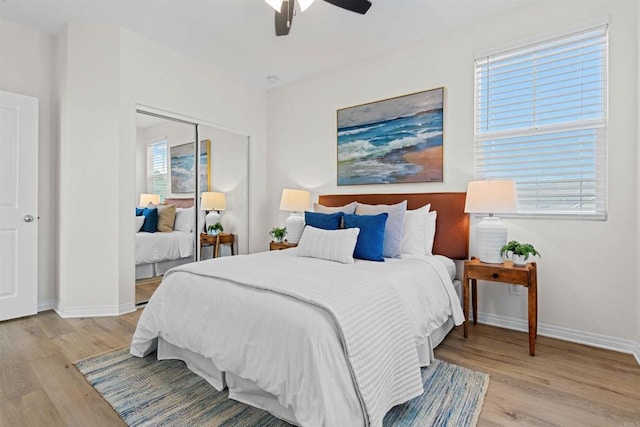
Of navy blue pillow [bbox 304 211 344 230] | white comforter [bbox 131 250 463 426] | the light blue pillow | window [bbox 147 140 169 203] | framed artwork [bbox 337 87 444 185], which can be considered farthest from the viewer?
window [bbox 147 140 169 203]

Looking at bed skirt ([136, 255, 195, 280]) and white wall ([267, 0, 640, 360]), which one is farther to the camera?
bed skirt ([136, 255, 195, 280])

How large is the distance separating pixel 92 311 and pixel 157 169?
1.51 meters

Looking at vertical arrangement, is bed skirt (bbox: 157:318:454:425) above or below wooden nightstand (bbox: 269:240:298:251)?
below

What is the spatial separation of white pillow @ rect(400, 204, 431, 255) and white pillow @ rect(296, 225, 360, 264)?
505 millimetres

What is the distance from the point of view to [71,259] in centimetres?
305

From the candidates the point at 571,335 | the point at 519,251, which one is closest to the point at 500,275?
the point at 519,251

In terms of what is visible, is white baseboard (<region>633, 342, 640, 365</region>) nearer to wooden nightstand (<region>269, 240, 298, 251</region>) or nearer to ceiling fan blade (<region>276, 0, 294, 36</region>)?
wooden nightstand (<region>269, 240, 298, 251</region>)

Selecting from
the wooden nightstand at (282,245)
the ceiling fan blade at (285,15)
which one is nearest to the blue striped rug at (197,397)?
the wooden nightstand at (282,245)

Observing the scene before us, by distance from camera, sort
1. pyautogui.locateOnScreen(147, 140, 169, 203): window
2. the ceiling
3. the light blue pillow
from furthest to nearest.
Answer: pyautogui.locateOnScreen(147, 140, 169, 203): window, the ceiling, the light blue pillow

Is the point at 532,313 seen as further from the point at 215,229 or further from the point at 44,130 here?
the point at 44,130

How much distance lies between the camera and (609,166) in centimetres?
240

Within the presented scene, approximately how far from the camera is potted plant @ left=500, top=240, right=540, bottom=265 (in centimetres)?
242

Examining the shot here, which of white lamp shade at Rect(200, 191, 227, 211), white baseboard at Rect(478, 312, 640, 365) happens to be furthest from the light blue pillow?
white lamp shade at Rect(200, 191, 227, 211)

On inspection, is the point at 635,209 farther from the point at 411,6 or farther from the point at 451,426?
the point at 411,6
